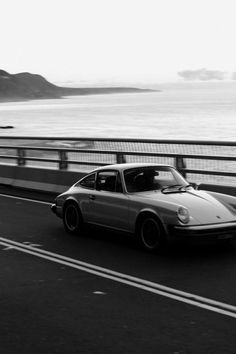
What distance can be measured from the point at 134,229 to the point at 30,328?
382cm

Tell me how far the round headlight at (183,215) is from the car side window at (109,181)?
4.70 feet

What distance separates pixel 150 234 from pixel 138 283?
182 cm

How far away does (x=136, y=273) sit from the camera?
8.47 m

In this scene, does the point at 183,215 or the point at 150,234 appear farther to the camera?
the point at 150,234

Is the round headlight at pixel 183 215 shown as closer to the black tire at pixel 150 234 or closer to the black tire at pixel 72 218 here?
the black tire at pixel 150 234

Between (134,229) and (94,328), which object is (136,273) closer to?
(134,229)

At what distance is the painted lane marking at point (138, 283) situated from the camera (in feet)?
22.5

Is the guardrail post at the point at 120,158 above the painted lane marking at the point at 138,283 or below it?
above

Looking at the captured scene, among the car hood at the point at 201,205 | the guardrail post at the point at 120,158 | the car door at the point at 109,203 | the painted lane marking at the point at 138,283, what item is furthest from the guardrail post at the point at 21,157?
the car hood at the point at 201,205

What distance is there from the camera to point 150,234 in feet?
31.9

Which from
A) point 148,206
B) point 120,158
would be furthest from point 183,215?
point 120,158

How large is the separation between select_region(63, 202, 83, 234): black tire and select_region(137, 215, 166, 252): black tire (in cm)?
164

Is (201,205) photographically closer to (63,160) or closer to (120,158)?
(120,158)

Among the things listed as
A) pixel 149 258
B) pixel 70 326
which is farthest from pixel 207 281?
pixel 70 326
